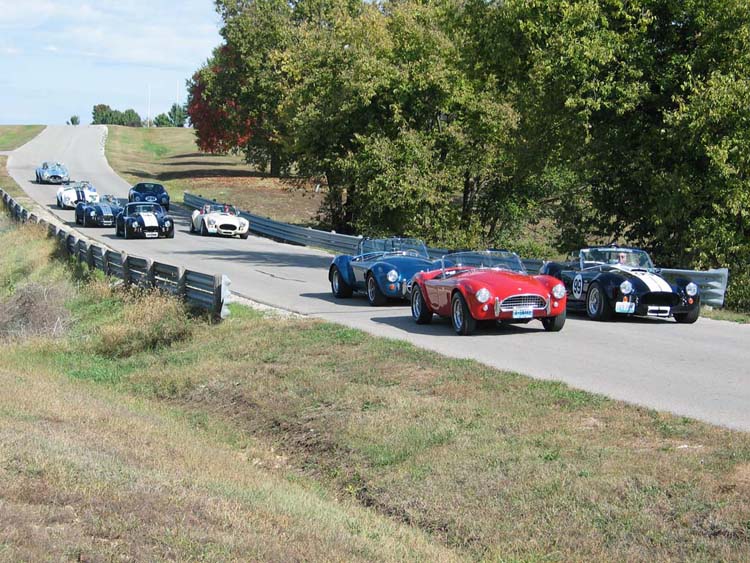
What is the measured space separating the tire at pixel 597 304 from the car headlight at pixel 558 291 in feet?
6.51

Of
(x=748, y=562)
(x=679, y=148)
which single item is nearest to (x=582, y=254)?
(x=679, y=148)

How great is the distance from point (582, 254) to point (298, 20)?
46.3 m

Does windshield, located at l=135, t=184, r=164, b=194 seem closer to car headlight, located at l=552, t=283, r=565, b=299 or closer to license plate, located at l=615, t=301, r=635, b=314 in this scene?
license plate, located at l=615, t=301, r=635, b=314

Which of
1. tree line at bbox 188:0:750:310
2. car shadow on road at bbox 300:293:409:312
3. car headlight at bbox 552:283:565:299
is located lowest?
car shadow on road at bbox 300:293:409:312

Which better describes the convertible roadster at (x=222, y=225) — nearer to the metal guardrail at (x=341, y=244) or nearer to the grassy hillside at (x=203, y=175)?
the metal guardrail at (x=341, y=244)

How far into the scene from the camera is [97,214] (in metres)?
40.0

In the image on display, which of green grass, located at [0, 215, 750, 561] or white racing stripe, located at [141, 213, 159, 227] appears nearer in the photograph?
green grass, located at [0, 215, 750, 561]

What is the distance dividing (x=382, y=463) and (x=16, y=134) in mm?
114093

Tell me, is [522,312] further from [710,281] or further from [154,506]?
[154,506]

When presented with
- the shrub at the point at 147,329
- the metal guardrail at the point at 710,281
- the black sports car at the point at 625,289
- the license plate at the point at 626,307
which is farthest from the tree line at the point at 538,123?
the shrub at the point at 147,329

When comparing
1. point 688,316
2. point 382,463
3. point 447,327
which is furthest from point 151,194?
point 382,463

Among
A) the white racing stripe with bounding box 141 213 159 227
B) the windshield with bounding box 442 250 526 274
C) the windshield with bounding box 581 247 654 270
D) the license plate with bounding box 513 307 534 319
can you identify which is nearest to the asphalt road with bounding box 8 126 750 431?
the license plate with bounding box 513 307 534 319

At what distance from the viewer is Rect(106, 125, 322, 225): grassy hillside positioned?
180ft

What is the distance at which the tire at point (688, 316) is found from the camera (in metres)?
15.8
